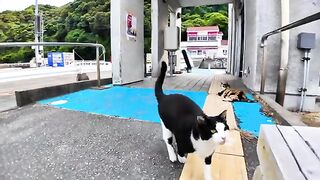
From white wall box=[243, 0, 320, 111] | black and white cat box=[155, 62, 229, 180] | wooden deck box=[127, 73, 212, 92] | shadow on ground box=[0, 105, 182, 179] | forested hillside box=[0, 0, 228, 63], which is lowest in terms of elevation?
shadow on ground box=[0, 105, 182, 179]

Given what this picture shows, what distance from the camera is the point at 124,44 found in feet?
15.5

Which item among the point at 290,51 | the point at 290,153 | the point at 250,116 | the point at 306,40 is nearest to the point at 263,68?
the point at 290,51

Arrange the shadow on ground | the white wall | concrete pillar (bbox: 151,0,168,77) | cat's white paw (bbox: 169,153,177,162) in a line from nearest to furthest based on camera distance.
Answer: the shadow on ground
cat's white paw (bbox: 169,153,177,162)
the white wall
concrete pillar (bbox: 151,0,168,77)

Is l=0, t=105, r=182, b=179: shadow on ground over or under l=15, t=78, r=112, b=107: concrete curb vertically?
under

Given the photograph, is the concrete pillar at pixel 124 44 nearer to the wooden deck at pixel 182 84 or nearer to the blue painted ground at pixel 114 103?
the wooden deck at pixel 182 84

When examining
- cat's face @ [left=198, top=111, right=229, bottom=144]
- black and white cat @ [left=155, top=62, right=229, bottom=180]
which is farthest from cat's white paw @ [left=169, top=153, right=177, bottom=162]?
cat's face @ [left=198, top=111, right=229, bottom=144]

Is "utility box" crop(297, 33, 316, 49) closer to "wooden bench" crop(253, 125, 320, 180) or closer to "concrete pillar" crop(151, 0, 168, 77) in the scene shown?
"wooden bench" crop(253, 125, 320, 180)

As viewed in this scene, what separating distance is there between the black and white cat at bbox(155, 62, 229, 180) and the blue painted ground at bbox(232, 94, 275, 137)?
2.67 feet

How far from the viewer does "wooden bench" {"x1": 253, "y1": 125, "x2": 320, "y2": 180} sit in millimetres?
627

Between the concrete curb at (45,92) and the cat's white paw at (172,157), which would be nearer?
the cat's white paw at (172,157)

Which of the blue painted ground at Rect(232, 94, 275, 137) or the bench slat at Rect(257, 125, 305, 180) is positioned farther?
the blue painted ground at Rect(232, 94, 275, 137)

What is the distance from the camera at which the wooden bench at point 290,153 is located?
2.06ft

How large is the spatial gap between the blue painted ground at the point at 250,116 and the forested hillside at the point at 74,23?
19574mm

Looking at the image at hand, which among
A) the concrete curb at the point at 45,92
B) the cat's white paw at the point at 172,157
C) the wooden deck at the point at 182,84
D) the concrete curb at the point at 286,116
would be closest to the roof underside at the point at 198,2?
the wooden deck at the point at 182,84
